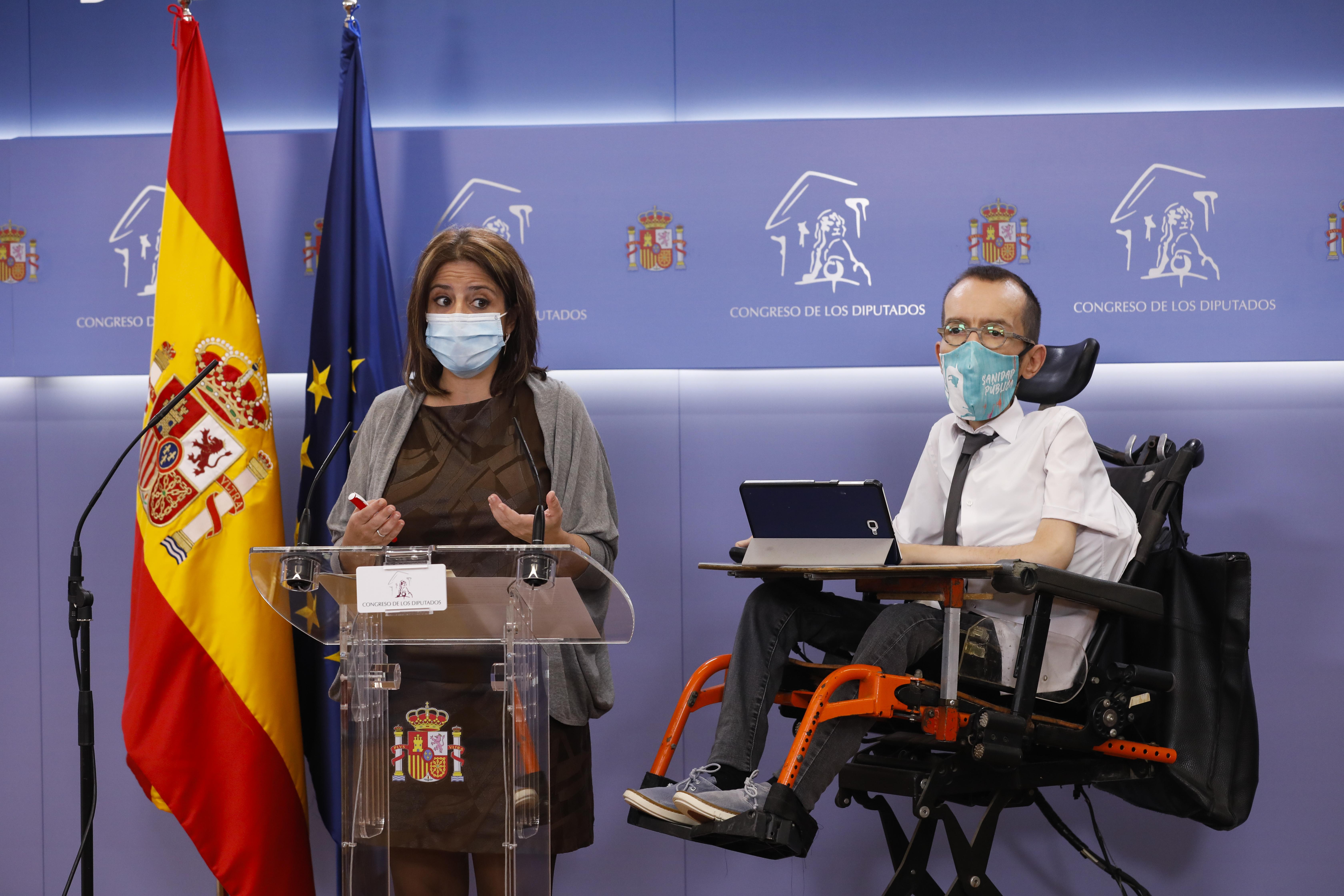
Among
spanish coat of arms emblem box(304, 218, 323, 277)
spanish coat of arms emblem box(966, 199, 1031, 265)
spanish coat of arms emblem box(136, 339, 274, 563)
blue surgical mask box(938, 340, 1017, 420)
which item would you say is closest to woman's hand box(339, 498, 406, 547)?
spanish coat of arms emblem box(136, 339, 274, 563)

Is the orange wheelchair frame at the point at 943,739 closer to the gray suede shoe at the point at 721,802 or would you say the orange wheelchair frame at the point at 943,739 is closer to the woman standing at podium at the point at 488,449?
the gray suede shoe at the point at 721,802

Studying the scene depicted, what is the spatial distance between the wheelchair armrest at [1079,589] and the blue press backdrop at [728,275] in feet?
4.06

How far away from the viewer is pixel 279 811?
296 cm

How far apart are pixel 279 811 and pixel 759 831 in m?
1.69

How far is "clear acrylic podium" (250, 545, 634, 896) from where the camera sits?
1.65 metres

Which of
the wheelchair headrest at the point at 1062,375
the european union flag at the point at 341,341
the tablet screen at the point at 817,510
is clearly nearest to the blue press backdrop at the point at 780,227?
the european union flag at the point at 341,341

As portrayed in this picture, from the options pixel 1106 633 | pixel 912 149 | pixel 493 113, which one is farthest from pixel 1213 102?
pixel 493 113

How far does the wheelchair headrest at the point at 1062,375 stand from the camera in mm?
2592

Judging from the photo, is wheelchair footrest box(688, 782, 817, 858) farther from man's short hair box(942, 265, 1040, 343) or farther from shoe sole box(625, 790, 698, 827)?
man's short hair box(942, 265, 1040, 343)

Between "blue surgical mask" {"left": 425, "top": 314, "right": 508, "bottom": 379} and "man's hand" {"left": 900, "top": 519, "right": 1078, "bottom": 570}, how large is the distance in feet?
3.48

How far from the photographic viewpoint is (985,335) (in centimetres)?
258

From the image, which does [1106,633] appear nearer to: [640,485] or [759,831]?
[759,831]

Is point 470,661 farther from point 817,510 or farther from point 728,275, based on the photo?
point 728,275

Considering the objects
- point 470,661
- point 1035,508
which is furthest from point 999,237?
point 470,661
